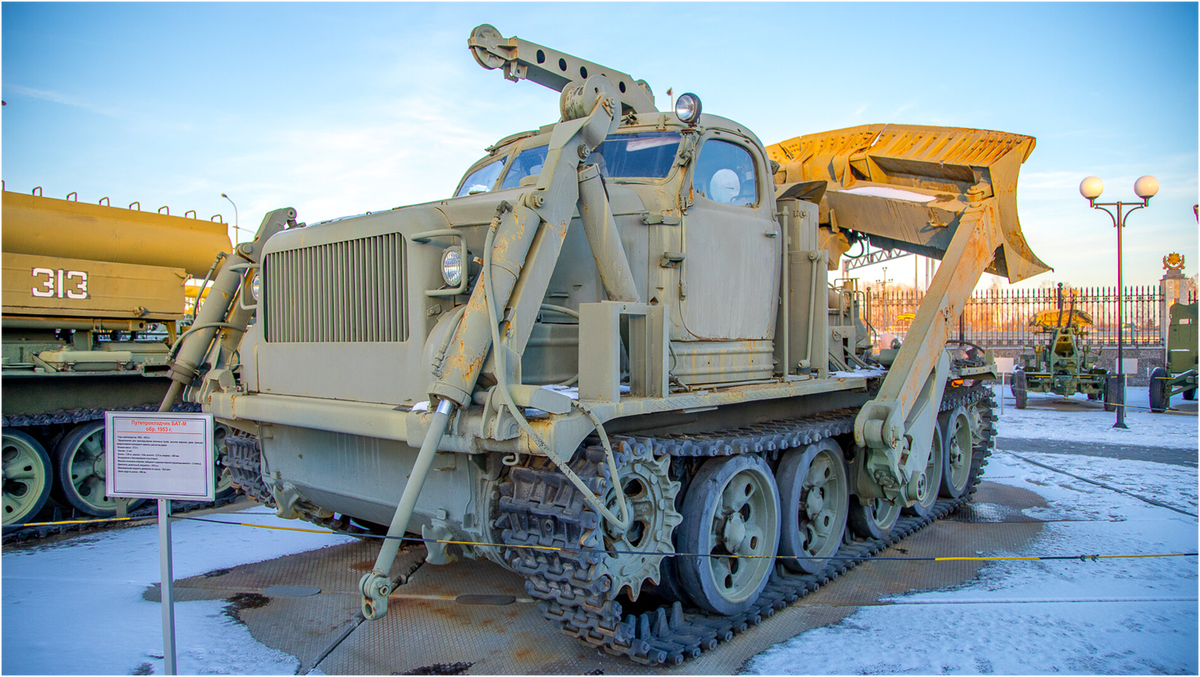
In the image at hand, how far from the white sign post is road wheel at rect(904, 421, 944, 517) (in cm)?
649

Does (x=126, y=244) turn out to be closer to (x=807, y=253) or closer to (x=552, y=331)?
(x=552, y=331)

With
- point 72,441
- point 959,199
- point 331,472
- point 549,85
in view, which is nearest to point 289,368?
point 331,472

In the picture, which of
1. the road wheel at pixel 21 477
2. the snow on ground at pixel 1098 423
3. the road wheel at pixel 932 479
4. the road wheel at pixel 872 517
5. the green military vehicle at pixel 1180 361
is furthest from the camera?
the green military vehicle at pixel 1180 361

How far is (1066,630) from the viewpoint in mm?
4805

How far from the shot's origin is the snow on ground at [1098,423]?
12.9 m

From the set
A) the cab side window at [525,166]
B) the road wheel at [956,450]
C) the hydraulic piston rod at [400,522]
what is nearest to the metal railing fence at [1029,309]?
the road wheel at [956,450]

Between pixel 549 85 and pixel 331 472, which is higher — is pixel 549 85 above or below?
above

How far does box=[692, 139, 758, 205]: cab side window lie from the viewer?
5.32m

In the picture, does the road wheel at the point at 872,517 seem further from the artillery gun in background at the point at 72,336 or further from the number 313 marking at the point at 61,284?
the number 313 marking at the point at 61,284

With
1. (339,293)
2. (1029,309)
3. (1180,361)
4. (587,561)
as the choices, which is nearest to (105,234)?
(339,293)

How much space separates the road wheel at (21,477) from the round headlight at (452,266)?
5.75 meters

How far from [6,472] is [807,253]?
7626 millimetres

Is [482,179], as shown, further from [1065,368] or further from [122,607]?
[1065,368]

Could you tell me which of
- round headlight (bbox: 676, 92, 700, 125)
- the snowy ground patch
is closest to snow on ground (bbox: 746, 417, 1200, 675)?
the snowy ground patch
